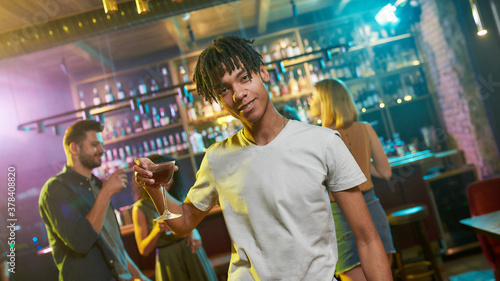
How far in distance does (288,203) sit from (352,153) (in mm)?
1557

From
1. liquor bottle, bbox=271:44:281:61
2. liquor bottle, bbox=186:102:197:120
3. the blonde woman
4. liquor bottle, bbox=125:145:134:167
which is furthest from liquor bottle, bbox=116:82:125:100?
the blonde woman

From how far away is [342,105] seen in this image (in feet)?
8.70

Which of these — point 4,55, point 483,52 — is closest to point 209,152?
point 4,55

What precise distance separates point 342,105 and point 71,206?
1.90 metres

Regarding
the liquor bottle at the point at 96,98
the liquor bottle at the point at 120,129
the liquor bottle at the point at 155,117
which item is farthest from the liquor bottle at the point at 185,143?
the liquor bottle at the point at 96,98

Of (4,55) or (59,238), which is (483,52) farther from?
(4,55)

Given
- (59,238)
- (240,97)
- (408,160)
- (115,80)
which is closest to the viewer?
(240,97)

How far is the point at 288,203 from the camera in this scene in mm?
1145

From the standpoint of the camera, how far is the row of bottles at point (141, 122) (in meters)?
5.49

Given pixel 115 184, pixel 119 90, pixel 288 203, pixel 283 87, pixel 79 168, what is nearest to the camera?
pixel 288 203

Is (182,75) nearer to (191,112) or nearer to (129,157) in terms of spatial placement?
(191,112)

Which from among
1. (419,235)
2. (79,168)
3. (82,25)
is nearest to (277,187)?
(79,168)

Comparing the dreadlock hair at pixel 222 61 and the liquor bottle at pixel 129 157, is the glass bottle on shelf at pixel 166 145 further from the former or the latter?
the dreadlock hair at pixel 222 61

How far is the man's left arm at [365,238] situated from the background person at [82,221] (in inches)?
65.7
